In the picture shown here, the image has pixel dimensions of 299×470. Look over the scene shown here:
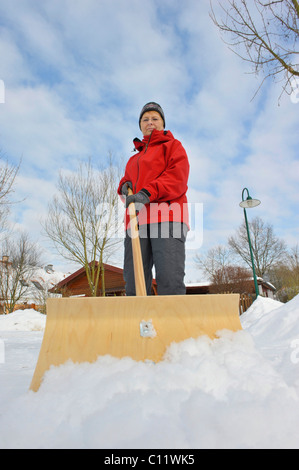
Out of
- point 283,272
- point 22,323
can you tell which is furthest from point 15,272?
point 283,272

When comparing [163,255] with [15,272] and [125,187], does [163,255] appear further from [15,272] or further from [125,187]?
[15,272]

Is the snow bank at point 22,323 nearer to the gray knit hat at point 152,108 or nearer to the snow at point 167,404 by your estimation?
the gray knit hat at point 152,108

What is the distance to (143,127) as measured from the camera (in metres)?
2.41

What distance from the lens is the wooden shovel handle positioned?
1578 mm

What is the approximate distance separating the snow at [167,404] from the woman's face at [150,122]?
180 cm

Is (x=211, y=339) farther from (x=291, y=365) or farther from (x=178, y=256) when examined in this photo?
(x=178, y=256)

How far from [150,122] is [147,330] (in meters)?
1.81

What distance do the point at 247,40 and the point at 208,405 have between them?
530cm

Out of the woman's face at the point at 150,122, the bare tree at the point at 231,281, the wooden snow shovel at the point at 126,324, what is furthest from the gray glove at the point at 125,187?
the bare tree at the point at 231,281

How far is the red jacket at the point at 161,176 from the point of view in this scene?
6.43 feet

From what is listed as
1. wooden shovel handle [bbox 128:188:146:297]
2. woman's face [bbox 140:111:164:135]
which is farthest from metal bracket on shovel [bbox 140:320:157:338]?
woman's face [bbox 140:111:164:135]
